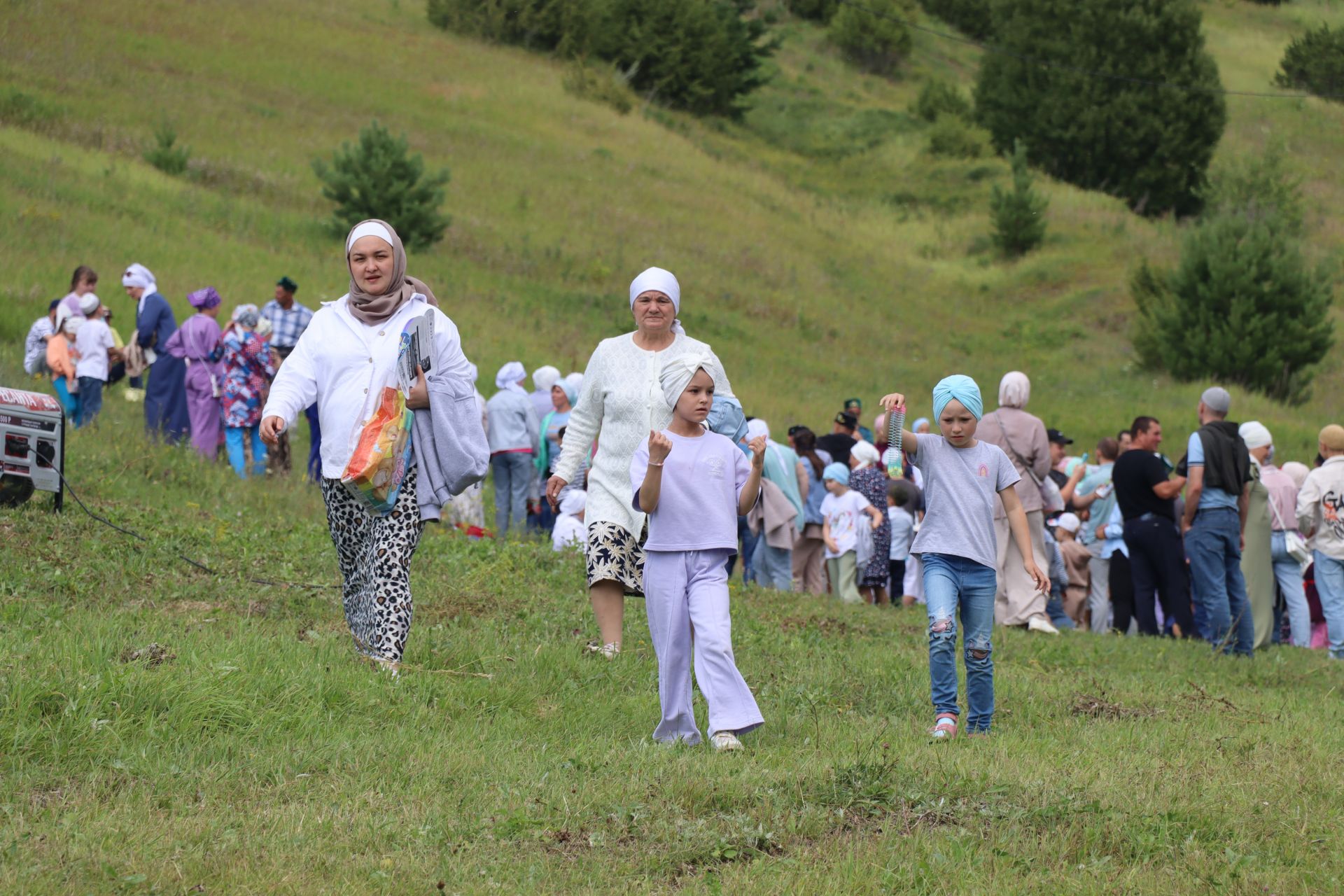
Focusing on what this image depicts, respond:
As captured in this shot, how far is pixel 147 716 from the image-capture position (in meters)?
5.71

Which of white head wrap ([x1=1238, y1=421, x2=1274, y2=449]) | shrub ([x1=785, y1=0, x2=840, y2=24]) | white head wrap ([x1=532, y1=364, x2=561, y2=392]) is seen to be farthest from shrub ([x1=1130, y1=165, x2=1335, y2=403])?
shrub ([x1=785, y1=0, x2=840, y2=24])

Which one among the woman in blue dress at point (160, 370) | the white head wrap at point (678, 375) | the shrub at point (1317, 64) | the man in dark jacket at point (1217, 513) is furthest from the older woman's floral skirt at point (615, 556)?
the shrub at point (1317, 64)

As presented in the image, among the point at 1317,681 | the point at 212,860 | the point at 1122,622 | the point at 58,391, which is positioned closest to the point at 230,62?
the point at 58,391

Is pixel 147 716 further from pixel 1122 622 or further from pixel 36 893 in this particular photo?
pixel 1122 622

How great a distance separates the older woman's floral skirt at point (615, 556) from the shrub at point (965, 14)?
3197 inches

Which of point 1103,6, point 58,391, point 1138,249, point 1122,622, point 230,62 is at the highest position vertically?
point 1103,6

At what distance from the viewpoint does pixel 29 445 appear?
9742mm

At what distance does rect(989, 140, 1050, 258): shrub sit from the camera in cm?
4428

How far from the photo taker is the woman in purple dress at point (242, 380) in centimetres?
1477

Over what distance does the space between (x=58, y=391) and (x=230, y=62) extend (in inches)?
1300

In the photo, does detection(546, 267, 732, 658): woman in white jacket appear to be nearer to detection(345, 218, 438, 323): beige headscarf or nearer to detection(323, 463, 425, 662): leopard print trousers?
detection(323, 463, 425, 662): leopard print trousers

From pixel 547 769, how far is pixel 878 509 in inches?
387

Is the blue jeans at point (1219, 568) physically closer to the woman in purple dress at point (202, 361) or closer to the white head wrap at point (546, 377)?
the white head wrap at point (546, 377)

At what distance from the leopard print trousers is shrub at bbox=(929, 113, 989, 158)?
53.4 meters
